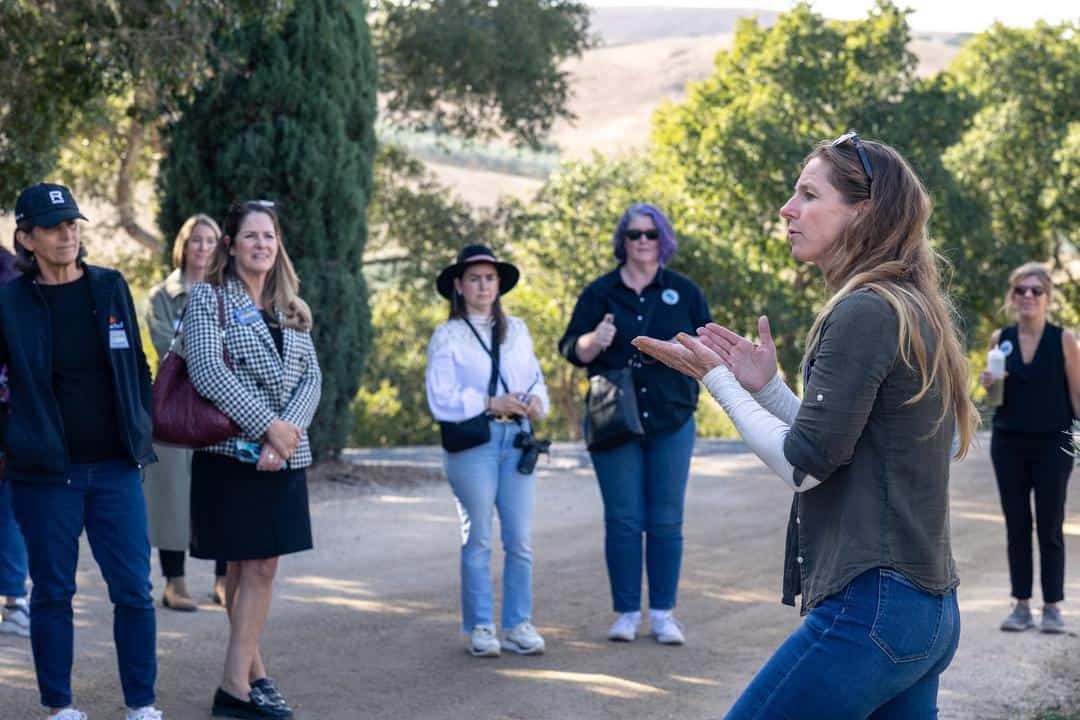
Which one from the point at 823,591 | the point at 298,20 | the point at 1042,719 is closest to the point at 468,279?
the point at 1042,719

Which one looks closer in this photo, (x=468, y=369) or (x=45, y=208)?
(x=45, y=208)

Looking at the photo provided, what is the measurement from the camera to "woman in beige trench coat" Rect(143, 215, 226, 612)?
820cm

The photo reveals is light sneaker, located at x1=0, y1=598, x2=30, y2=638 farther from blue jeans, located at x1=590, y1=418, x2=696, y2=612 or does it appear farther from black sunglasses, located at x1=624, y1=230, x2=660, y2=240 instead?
black sunglasses, located at x1=624, y1=230, x2=660, y2=240

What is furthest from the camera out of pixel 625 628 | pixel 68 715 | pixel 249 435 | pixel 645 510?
pixel 645 510

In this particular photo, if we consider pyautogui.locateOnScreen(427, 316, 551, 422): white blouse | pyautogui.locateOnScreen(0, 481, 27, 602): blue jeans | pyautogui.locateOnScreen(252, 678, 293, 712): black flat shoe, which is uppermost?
pyautogui.locateOnScreen(427, 316, 551, 422): white blouse

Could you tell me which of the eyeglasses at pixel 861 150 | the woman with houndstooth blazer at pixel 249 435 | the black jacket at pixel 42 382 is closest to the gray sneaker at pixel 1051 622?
the woman with houndstooth blazer at pixel 249 435

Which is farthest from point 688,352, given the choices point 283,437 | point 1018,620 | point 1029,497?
point 1018,620

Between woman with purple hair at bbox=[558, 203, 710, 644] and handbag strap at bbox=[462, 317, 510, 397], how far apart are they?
461 millimetres

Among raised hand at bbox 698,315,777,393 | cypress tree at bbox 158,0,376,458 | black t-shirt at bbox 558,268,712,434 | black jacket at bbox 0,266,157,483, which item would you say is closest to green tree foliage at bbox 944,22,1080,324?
cypress tree at bbox 158,0,376,458

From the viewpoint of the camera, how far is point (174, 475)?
8367mm

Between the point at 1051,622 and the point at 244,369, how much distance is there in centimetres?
466

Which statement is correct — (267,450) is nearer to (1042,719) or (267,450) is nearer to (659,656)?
(659,656)

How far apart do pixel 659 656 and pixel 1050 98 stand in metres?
32.0

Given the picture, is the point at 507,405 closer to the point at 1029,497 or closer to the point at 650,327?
the point at 650,327
